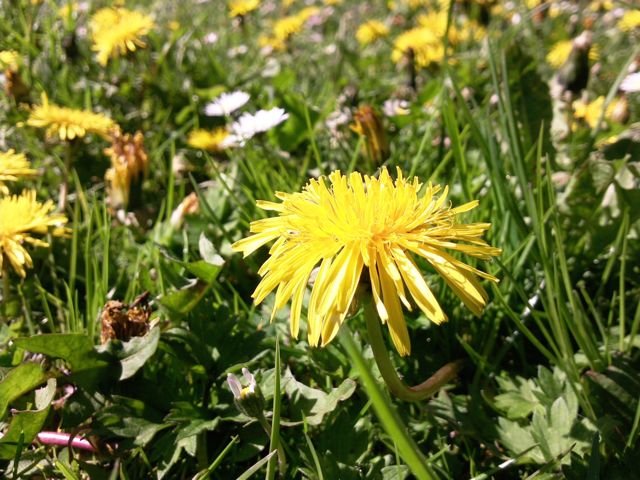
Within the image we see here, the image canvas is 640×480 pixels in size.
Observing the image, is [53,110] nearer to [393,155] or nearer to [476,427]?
[393,155]

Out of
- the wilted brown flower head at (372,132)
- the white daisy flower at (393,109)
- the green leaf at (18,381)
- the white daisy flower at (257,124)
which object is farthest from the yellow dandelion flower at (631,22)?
the green leaf at (18,381)

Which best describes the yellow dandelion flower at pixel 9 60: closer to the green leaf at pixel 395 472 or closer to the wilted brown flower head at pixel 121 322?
the wilted brown flower head at pixel 121 322

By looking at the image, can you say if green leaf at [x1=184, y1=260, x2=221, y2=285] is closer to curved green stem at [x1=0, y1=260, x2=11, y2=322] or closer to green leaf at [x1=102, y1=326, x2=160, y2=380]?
green leaf at [x1=102, y1=326, x2=160, y2=380]

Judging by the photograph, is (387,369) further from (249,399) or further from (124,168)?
(124,168)

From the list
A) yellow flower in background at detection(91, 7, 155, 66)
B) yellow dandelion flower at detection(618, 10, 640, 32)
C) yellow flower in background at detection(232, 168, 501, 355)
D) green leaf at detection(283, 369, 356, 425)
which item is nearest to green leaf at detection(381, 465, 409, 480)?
green leaf at detection(283, 369, 356, 425)

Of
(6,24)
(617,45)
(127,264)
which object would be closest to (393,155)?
(127,264)
